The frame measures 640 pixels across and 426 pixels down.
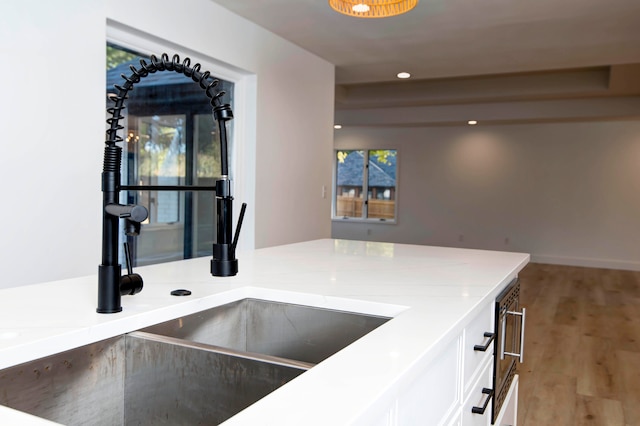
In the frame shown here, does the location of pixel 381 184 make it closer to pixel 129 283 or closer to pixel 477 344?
pixel 477 344

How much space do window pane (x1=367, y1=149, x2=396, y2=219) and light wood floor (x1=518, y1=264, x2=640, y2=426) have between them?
3622 mm

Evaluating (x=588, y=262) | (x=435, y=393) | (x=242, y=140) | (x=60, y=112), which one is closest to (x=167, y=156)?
(x=242, y=140)

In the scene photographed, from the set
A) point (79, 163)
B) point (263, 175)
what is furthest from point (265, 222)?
point (79, 163)

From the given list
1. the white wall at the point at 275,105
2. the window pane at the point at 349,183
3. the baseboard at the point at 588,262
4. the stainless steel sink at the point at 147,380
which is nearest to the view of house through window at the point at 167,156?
the white wall at the point at 275,105

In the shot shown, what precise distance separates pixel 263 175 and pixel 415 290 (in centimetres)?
303

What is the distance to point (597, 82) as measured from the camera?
6660mm

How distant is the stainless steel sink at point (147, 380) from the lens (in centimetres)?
94

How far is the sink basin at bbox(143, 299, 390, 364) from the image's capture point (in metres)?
1.31

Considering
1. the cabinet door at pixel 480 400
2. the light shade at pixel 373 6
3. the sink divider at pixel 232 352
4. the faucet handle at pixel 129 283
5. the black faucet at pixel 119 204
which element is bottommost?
the cabinet door at pixel 480 400

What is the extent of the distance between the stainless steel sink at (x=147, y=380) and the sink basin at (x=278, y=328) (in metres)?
0.04

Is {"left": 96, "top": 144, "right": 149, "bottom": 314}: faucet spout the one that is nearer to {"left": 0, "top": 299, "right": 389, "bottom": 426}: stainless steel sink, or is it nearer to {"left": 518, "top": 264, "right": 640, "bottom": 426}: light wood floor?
{"left": 0, "top": 299, "right": 389, "bottom": 426}: stainless steel sink

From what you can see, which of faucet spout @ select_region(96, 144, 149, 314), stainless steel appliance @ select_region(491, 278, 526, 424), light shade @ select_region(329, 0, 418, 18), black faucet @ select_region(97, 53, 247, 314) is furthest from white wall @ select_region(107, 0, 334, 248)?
stainless steel appliance @ select_region(491, 278, 526, 424)

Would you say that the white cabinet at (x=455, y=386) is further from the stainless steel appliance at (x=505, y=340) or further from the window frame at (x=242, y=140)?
the window frame at (x=242, y=140)

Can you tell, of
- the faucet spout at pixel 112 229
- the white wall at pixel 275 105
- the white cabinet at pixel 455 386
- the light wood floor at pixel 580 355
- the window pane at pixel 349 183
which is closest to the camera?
the white cabinet at pixel 455 386
